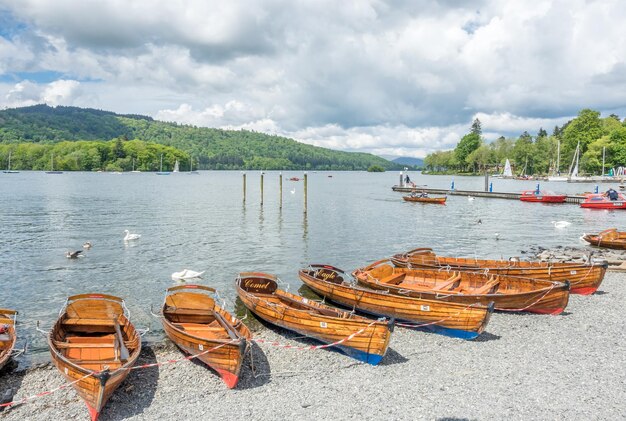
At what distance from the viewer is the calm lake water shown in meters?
23.5

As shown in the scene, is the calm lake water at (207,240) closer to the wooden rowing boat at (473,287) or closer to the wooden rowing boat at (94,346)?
the wooden rowing boat at (94,346)

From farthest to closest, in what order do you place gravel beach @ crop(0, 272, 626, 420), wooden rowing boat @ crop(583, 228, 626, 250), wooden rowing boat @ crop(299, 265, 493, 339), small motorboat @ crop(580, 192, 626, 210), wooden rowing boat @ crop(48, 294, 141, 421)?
small motorboat @ crop(580, 192, 626, 210)
wooden rowing boat @ crop(583, 228, 626, 250)
wooden rowing boat @ crop(299, 265, 493, 339)
gravel beach @ crop(0, 272, 626, 420)
wooden rowing boat @ crop(48, 294, 141, 421)

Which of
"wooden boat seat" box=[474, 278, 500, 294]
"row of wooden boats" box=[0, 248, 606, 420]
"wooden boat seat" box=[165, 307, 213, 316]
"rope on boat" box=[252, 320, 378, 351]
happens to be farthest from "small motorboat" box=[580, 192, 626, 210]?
"wooden boat seat" box=[165, 307, 213, 316]

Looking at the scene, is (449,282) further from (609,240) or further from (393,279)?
(609,240)

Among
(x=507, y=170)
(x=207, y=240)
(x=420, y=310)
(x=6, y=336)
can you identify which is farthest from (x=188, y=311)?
(x=507, y=170)

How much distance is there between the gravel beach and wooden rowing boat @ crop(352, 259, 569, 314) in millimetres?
1757

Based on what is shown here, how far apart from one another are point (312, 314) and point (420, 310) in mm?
4005

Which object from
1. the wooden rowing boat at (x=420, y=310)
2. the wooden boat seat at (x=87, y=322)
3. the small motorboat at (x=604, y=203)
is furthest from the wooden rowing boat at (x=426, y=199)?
the wooden boat seat at (x=87, y=322)

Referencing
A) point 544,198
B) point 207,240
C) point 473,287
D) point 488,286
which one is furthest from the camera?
point 544,198

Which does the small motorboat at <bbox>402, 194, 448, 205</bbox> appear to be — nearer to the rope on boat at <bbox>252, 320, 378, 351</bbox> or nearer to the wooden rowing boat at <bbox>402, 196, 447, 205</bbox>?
the wooden rowing boat at <bbox>402, 196, 447, 205</bbox>

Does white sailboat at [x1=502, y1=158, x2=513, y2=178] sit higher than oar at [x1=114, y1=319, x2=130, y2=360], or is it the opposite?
white sailboat at [x1=502, y1=158, x2=513, y2=178]

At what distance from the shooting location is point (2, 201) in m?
68.7

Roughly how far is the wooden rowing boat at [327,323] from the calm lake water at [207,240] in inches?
147

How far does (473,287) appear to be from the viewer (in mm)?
20250
